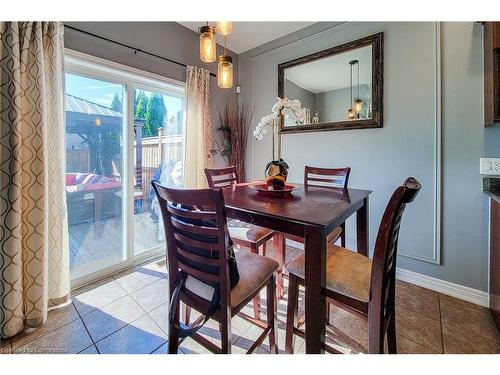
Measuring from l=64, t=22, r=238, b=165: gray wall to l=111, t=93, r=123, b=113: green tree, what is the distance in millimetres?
329

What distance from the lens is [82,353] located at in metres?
1.31

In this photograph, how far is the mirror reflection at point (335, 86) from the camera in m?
2.21

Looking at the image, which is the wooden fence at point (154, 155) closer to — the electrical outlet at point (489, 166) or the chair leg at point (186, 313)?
the chair leg at point (186, 313)

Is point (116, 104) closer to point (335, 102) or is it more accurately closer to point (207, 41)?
point (207, 41)

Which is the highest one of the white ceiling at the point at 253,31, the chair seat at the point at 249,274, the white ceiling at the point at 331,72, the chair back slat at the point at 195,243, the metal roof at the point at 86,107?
the white ceiling at the point at 253,31

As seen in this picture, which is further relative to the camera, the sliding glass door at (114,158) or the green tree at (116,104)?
the green tree at (116,104)

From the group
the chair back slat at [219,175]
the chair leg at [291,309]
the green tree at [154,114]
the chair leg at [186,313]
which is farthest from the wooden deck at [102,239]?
the chair leg at [291,309]

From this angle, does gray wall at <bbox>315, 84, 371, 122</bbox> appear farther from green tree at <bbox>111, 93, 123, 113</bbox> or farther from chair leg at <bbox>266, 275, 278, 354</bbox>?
green tree at <bbox>111, 93, 123, 113</bbox>

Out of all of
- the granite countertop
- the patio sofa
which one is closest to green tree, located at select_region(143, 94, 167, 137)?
the patio sofa

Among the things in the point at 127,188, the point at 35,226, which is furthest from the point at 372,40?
the point at 35,226

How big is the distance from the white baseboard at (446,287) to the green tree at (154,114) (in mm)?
2885

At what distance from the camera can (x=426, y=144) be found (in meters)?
1.93

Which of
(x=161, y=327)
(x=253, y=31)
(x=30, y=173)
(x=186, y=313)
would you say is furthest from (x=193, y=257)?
(x=253, y=31)

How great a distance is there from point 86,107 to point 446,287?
349 cm
